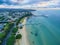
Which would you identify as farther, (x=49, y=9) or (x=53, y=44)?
(x=49, y=9)

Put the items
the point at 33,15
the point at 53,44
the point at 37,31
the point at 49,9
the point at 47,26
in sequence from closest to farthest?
1. the point at 53,44
2. the point at 37,31
3. the point at 47,26
4. the point at 49,9
5. the point at 33,15

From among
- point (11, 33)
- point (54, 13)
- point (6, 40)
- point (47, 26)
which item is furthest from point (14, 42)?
point (54, 13)

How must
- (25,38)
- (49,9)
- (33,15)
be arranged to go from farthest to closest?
(33,15) < (49,9) < (25,38)

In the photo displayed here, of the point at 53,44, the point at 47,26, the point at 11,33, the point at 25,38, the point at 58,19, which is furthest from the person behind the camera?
the point at 58,19


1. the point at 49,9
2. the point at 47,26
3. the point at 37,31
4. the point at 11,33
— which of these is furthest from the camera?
the point at 49,9

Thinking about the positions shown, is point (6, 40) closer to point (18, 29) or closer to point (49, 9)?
point (18, 29)

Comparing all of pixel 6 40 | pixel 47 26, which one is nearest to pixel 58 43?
pixel 6 40

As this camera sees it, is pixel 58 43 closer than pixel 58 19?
Yes

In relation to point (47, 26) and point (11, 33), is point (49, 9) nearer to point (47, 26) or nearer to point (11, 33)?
point (47, 26)
